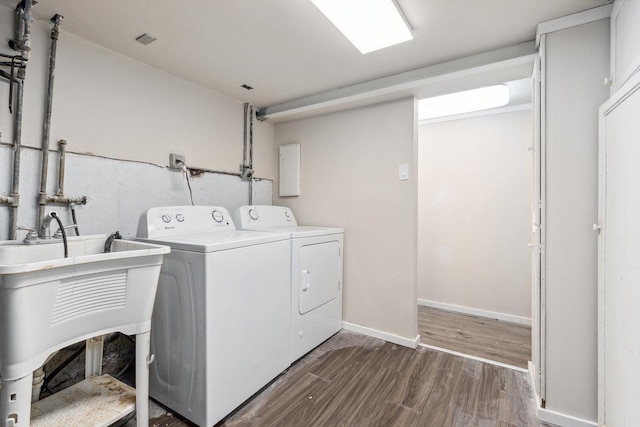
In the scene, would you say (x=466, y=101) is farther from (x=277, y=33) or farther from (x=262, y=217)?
(x=262, y=217)

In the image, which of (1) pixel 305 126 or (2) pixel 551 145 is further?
(1) pixel 305 126

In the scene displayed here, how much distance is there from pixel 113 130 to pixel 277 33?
1.18 metres

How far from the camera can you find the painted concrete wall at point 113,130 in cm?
151

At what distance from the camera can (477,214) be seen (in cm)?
299

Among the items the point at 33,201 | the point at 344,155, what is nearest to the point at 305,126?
the point at 344,155

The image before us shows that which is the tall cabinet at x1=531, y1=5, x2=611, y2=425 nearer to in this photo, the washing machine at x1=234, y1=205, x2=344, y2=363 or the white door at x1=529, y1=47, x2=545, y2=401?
the white door at x1=529, y1=47, x2=545, y2=401

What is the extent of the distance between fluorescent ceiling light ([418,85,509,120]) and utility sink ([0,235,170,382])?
253 centimetres

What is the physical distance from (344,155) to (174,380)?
205 centimetres

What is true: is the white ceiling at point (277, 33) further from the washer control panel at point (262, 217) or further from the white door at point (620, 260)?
the washer control panel at point (262, 217)

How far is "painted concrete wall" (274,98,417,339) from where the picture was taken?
2318 millimetres

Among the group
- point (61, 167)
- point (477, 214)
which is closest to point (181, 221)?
point (61, 167)

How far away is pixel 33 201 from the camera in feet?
4.98

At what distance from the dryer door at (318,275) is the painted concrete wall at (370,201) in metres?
0.21

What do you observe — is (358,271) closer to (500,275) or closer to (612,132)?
(500,275)
